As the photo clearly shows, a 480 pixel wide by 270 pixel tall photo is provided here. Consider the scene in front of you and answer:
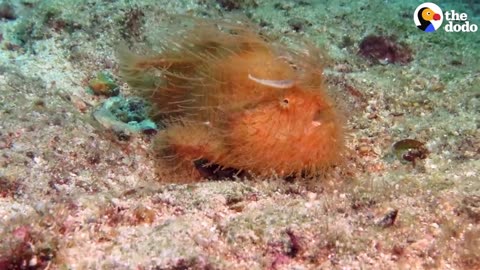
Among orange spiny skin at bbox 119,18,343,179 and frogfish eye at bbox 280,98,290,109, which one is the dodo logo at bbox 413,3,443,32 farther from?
frogfish eye at bbox 280,98,290,109

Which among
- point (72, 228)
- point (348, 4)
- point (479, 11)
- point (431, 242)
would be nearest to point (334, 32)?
point (348, 4)

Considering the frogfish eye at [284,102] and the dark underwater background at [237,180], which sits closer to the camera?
the dark underwater background at [237,180]

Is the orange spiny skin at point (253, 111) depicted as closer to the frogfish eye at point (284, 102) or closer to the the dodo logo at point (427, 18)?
the frogfish eye at point (284, 102)

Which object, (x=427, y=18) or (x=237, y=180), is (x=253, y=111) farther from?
(x=427, y=18)

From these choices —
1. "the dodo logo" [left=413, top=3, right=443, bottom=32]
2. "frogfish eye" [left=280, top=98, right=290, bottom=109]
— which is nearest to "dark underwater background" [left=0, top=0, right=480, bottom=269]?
"the dodo logo" [left=413, top=3, right=443, bottom=32]

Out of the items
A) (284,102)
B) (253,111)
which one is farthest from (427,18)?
(253,111)

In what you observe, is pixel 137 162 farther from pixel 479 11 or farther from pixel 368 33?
pixel 479 11

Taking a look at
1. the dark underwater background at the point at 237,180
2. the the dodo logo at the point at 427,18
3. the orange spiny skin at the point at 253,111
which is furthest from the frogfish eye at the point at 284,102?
the the dodo logo at the point at 427,18

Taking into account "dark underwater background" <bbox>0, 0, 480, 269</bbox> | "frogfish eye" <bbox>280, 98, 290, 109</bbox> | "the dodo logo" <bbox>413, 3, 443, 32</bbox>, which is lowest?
"dark underwater background" <bbox>0, 0, 480, 269</bbox>

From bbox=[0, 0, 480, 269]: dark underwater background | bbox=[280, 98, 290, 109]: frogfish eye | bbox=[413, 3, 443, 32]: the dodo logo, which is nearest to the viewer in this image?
bbox=[0, 0, 480, 269]: dark underwater background
